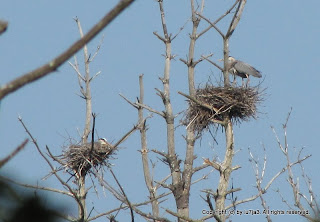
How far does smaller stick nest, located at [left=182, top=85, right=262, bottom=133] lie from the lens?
30.4ft

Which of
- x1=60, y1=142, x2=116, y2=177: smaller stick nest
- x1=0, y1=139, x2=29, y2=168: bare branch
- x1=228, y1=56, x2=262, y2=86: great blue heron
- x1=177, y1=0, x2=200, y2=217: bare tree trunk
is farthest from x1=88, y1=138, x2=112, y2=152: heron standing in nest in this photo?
x1=0, y1=139, x2=29, y2=168: bare branch

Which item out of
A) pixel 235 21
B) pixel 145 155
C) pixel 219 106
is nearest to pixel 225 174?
pixel 219 106

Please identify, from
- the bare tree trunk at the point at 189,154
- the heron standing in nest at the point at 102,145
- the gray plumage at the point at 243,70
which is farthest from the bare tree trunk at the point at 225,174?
the gray plumage at the point at 243,70

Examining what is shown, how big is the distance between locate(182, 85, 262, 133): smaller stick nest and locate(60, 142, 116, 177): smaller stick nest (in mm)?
2051

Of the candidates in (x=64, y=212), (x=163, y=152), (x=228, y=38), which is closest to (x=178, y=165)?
(x=163, y=152)

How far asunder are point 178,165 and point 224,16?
8.32 feet

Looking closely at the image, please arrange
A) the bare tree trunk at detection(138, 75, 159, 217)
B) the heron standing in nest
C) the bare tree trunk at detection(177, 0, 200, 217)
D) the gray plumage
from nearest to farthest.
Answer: the bare tree trunk at detection(177, 0, 200, 217), the heron standing in nest, the bare tree trunk at detection(138, 75, 159, 217), the gray plumage

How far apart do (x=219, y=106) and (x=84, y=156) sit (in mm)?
2709

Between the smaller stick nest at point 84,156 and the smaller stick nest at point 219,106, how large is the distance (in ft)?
6.73

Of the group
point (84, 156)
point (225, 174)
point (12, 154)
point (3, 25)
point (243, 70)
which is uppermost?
point (243, 70)

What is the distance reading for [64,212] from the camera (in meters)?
2.29

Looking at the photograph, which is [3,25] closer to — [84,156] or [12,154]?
[12,154]

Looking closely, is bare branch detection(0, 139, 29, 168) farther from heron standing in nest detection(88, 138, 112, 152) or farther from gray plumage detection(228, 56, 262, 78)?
gray plumage detection(228, 56, 262, 78)

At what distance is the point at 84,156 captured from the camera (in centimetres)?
1097
